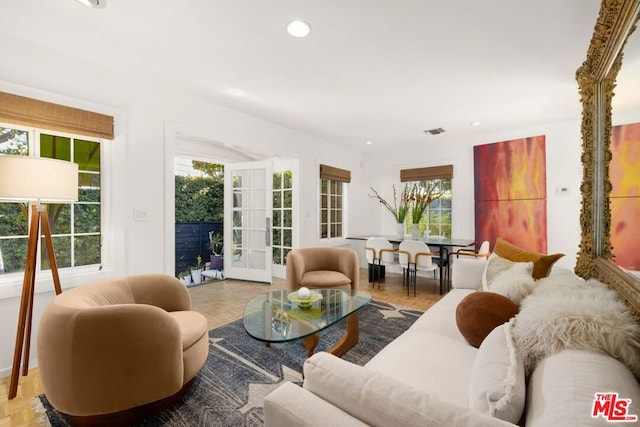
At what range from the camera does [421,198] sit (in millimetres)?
4648

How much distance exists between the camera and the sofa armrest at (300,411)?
2.59 ft

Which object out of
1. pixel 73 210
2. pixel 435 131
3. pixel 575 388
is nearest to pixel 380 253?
pixel 435 131

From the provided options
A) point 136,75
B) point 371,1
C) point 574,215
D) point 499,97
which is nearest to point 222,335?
point 136,75

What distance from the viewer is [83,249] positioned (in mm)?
2514

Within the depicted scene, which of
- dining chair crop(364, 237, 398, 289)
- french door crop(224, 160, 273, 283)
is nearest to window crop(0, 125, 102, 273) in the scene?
french door crop(224, 160, 273, 283)

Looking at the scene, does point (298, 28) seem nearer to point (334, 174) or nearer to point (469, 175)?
point (334, 174)

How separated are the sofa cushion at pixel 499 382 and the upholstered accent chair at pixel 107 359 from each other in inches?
58.1

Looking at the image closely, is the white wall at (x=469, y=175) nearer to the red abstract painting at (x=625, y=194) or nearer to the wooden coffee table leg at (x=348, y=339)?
the red abstract painting at (x=625, y=194)

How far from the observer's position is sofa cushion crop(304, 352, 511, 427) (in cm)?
69

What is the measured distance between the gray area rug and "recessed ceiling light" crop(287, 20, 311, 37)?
8.06 feet

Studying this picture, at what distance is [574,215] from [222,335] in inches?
189

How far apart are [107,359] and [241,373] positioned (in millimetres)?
891

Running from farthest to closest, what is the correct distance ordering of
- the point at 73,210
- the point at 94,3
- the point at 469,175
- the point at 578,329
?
the point at 469,175
the point at 73,210
the point at 94,3
the point at 578,329

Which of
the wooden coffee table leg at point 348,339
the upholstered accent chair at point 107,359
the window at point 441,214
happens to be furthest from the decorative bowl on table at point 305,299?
the window at point 441,214
